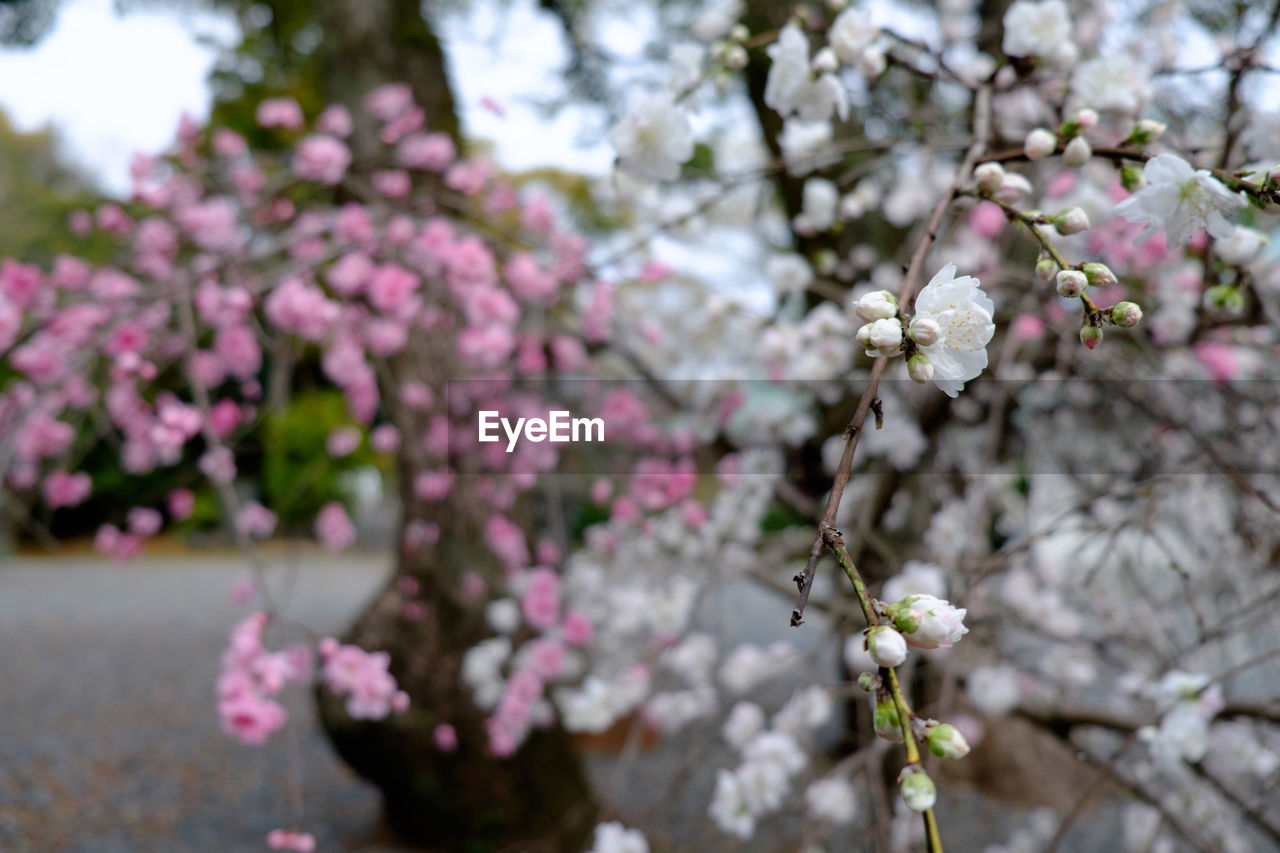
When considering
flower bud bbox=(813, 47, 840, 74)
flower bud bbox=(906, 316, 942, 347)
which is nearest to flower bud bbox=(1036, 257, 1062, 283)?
flower bud bbox=(906, 316, 942, 347)

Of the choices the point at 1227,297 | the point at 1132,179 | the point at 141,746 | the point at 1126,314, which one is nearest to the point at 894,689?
the point at 1126,314

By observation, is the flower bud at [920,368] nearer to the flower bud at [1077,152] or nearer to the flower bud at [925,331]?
the flower bud at [925,331]

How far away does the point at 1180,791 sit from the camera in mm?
1947

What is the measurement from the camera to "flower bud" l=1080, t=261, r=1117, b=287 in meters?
0.54

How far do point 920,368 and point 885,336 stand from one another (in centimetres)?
4

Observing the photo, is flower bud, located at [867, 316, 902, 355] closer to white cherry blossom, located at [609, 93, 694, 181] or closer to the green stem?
the green stem

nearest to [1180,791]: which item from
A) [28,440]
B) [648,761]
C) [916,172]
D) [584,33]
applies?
[916,172]

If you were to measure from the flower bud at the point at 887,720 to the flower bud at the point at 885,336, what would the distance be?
0.21m

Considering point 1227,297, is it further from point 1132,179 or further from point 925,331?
point 925,331

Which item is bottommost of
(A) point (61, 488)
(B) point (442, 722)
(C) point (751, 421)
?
(B) point (442, 722)

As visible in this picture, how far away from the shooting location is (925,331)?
504 mm

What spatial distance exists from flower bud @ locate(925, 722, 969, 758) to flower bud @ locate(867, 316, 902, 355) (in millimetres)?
228

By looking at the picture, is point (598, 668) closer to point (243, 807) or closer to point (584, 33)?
point (243, 807)

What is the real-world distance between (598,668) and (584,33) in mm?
2847
